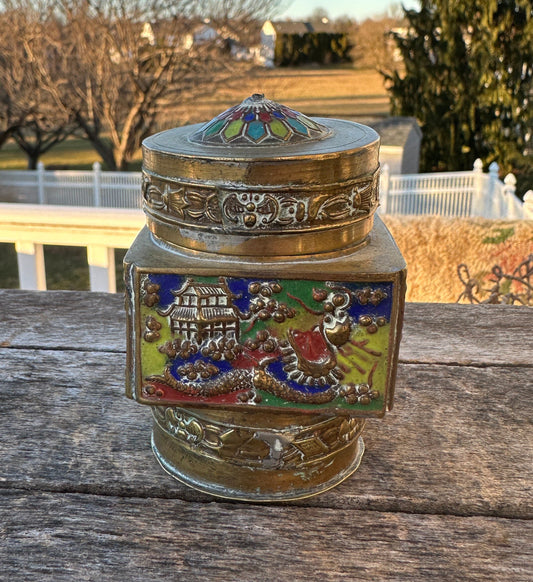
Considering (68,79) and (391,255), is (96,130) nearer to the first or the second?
(68,79)

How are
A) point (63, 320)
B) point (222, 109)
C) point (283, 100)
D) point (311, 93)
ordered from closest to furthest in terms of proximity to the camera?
point (63, 320)
point (222, 109)
point (283, 100)
point (311, 93)

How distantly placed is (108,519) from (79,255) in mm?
7912

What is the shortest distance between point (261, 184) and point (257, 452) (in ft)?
1.28

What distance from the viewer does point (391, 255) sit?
0.86m

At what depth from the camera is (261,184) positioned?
77 centimetres

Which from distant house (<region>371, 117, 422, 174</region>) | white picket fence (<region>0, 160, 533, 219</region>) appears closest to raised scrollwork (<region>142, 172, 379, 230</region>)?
white picket fence (<region>0, 160, 533, 219</region>)

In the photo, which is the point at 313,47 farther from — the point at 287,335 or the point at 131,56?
the point at 287,335

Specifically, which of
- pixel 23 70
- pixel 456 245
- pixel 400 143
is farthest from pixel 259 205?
pixel 23 70

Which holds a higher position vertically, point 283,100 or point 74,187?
point 283,100

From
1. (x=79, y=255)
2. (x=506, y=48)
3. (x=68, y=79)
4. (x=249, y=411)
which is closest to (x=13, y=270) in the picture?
(x=79, y=255)

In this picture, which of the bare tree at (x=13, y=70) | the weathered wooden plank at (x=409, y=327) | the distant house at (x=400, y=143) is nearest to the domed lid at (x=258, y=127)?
the weathered wooden plank at (x=409, y=327)

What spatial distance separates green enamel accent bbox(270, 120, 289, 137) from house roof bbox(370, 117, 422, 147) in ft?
24.7

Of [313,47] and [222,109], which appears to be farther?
[313,47]

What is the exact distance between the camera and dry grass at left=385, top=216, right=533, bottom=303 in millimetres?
3199
